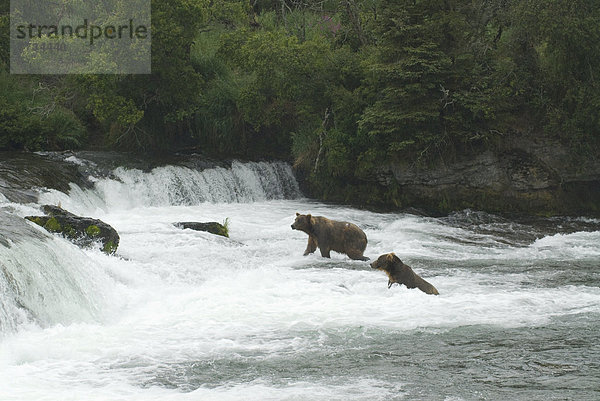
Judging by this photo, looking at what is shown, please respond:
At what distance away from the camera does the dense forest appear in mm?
19859

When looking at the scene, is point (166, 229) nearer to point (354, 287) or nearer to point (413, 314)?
point (354, 287)

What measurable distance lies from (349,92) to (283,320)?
43.0ft

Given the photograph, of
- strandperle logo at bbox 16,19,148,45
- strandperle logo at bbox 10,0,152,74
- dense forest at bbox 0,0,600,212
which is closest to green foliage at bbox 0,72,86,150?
dense forest at bbox 0,0,600,212

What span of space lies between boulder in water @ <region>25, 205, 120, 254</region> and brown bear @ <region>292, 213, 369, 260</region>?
3236mm

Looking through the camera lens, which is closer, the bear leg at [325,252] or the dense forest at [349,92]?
the bear leg at [325,252]

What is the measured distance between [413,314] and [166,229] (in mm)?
7114

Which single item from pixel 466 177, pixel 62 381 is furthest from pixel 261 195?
pixel 62 381

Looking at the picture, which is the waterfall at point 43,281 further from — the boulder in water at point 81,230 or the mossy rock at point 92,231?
the mossy rock at point 92,231

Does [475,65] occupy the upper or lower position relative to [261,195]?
upper

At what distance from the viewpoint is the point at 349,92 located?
849 inches

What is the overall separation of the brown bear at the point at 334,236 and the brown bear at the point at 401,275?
2.68 metres

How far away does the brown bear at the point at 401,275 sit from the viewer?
10.6m

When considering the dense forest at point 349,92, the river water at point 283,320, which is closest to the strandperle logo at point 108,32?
the dense forest at point 349,92

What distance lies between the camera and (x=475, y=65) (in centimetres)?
2062
